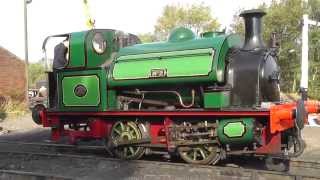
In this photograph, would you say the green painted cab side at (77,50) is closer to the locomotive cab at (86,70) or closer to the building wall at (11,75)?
the locomotive cab at (86,70)

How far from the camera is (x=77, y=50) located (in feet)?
36.0

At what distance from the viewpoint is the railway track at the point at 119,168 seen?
8.64m

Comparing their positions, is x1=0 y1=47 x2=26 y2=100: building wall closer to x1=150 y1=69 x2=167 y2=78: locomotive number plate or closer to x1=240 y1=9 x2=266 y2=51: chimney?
x1=150 y1=69 x2=167 y2=78: locomotive number plate

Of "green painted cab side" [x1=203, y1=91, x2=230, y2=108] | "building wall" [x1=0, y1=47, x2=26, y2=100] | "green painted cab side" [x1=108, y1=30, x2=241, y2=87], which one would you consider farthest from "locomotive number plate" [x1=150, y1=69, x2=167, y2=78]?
"building wall" [x1=0, y1=47, x2=26, y2=100]

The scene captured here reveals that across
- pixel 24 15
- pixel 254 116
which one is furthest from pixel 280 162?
pixel 24 15

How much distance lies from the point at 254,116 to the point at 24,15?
2058 centimetres

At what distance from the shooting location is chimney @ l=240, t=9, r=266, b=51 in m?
9.60

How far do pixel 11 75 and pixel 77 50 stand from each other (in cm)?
2366

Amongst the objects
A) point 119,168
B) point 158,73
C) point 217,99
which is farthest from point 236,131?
point 119,168

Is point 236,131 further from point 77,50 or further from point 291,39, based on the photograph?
point 291,39

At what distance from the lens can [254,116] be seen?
8930 millimetres

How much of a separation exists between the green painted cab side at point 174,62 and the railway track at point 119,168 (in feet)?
5.43

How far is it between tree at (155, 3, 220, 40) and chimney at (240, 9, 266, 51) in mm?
38164

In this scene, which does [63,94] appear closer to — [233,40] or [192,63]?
[192,63]
